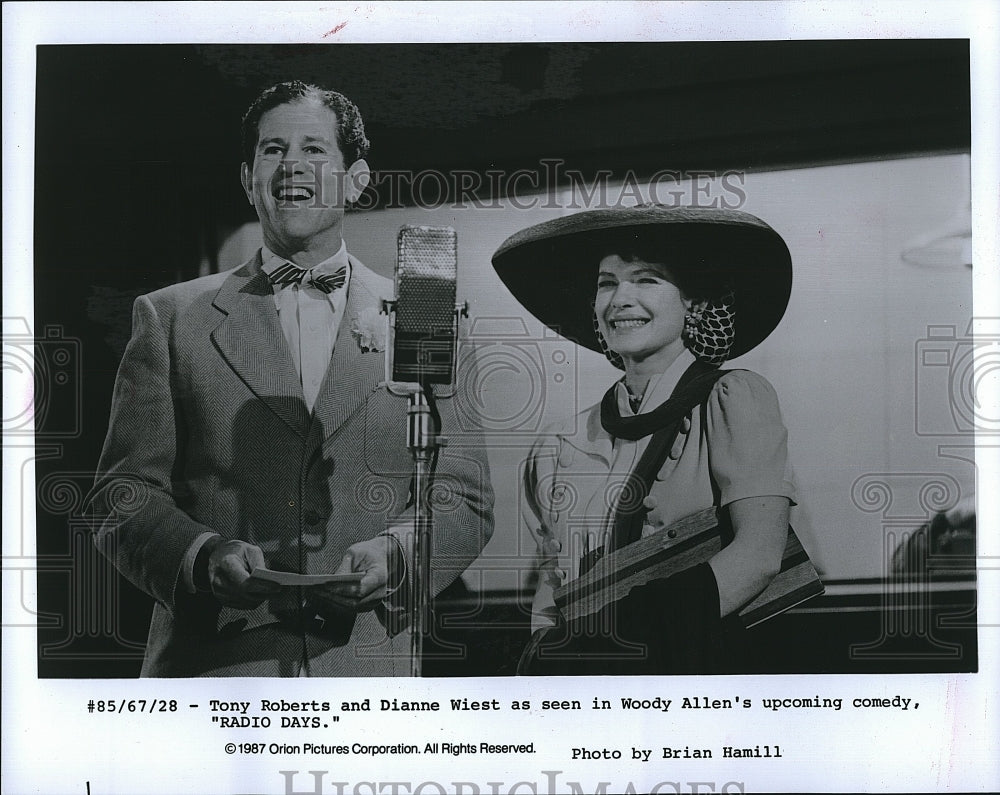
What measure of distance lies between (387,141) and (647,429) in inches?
43.8

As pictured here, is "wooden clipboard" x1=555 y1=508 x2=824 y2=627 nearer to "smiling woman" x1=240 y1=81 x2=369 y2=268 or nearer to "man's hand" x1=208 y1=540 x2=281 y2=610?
"man's hand" x1=208 y1=540 x2=281 y2=610

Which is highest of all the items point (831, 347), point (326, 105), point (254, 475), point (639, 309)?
point (326, 105)

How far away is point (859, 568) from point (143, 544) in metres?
2.04

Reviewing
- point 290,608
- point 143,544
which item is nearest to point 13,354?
point 143,544

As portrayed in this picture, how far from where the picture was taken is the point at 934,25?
8.98 feet

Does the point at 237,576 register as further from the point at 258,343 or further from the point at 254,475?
the point at 258,343

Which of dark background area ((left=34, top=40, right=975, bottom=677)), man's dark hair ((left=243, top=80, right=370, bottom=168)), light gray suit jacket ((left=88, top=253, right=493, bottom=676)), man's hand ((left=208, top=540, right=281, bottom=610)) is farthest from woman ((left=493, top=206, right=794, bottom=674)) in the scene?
man's hand ((left=208, top=540, right=281, bottom=610))

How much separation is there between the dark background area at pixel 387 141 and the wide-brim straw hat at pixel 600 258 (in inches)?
6.3

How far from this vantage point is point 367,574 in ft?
8.65

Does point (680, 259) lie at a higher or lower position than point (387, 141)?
lower

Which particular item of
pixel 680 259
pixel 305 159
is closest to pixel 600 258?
pixel 680 259

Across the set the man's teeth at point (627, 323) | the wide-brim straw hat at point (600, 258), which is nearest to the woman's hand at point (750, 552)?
the wide-brim straw hat at point (600, 258)

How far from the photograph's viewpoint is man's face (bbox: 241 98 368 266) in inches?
106

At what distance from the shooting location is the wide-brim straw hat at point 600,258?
106 inches
